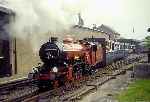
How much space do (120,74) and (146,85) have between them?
757 centimetres

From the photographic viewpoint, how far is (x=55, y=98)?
54.0ft

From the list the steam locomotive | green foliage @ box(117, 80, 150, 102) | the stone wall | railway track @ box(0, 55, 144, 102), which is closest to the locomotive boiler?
the steam locomotive

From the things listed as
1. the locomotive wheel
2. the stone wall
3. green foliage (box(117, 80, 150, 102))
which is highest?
the stone wall

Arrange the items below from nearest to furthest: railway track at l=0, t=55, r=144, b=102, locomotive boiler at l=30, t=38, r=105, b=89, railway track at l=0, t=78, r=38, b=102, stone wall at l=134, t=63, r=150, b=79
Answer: railway track at l=0, t=55, r=144, b=102
railway track at l=0, t=78, r=38, b=102
locomotive boiler at l=30, t=38, r=105, b=89
stone wall at l=134, t=63, r=150, b=79

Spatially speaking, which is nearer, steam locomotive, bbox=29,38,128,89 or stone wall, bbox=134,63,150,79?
steam locomotive, bbox=29,38,128,89

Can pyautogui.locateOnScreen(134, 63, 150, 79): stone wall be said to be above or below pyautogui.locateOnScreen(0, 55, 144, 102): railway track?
above

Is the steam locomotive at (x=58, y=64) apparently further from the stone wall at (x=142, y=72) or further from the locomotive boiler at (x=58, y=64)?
the stone wall at (x=142, y=72)

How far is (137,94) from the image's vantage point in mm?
17484

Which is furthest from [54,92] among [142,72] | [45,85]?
[142,72]

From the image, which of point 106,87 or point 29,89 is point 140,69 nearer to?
point 106,87

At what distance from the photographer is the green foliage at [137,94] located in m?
16.2

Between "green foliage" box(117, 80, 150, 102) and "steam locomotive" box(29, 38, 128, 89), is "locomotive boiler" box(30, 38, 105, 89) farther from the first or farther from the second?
"green foliage" box(117, 80, 150, 102)

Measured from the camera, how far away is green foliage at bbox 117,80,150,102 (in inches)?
636

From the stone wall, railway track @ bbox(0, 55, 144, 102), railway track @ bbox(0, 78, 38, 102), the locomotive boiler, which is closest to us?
railway track @ bbox(0, 55, 144, 102)
